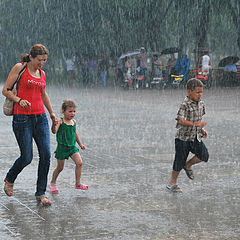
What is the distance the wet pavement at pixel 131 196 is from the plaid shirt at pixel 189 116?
60 centimetres

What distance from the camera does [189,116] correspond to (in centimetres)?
666

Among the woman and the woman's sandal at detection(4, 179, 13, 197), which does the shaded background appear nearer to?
the woman

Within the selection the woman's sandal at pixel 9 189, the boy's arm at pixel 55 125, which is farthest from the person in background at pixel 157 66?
the woman's sandal at pixel 9 189

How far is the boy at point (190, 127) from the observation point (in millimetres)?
6633

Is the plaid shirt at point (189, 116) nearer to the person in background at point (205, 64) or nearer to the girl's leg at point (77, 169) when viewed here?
the girl's leg at point (77, 169)

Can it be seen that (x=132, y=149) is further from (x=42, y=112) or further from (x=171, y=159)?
(x=42, y=112)

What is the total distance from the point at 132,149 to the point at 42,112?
12.1 feet

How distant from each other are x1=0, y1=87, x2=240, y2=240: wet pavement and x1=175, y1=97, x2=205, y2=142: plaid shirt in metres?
0.60

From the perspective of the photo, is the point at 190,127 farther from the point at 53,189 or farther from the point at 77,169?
the point at 53,189

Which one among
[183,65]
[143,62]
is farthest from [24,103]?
[183,65]

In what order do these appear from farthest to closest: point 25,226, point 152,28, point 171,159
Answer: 1. point 152,28
2. point 171,159
3. point 25,226

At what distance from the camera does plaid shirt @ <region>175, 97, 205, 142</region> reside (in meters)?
6.66

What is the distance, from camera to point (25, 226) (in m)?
5.20

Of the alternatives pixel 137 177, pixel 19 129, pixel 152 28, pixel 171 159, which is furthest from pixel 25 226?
pixel 152 28
